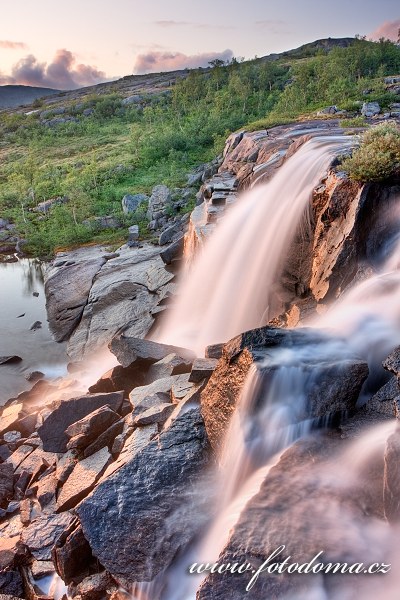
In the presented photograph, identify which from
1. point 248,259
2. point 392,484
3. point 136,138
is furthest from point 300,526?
point 136,138

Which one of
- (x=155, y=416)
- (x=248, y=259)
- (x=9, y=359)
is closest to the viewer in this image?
(x=155, y=416)

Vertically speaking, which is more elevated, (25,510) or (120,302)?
(120,302)

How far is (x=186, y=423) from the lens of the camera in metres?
8.15

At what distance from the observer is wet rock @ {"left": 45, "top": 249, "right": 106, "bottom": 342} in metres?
20.2

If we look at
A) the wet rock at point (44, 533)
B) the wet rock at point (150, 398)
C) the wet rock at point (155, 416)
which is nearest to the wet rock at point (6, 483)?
the wet rock at point (44, 533)

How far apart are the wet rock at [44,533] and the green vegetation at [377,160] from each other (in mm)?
9922

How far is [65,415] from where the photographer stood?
412 inches

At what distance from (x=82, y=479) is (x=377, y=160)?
383 inches

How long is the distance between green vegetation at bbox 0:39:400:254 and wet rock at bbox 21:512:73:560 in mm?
20177

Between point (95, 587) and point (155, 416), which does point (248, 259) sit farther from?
point (95, 587)

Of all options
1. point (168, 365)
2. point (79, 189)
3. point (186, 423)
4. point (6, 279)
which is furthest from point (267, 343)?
point (79, 189)

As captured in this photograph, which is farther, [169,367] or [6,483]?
[169,367]

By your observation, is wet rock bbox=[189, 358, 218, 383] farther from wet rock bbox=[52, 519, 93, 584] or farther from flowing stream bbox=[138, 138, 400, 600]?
wet rock bbox=[52, 519, 93, 584]

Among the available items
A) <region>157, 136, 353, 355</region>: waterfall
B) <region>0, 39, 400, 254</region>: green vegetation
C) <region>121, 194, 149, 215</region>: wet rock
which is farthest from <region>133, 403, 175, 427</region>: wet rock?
<region>121, 194, 149, 215</region>: wet rock
